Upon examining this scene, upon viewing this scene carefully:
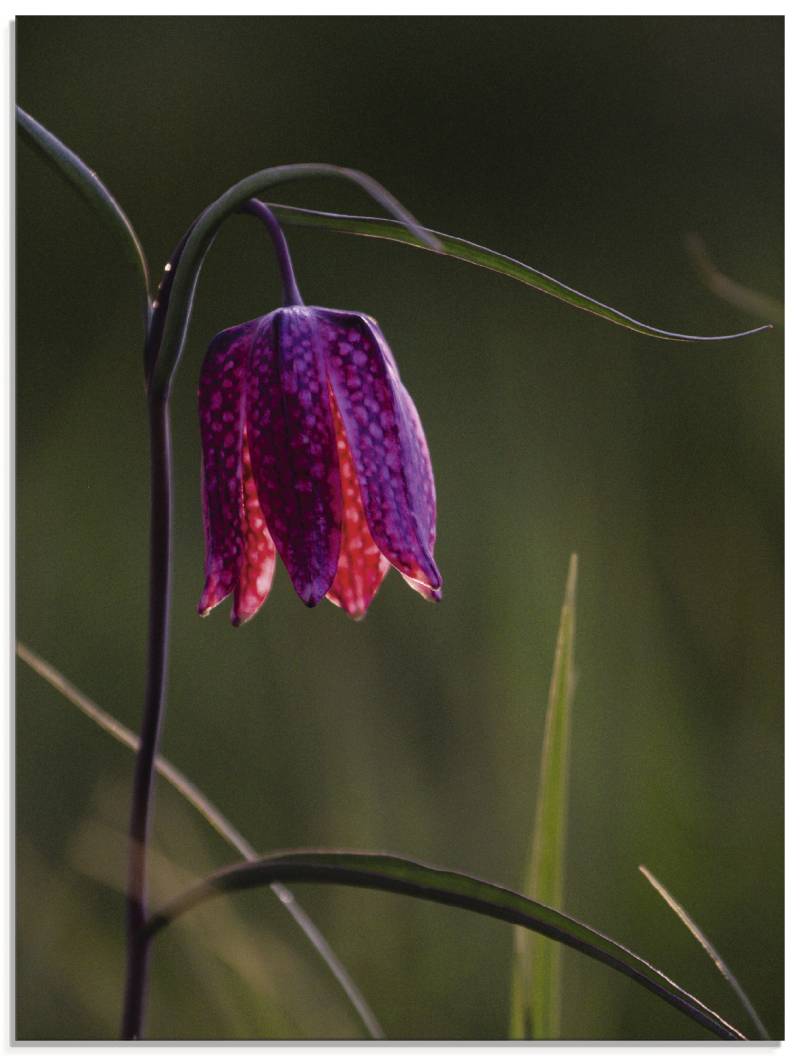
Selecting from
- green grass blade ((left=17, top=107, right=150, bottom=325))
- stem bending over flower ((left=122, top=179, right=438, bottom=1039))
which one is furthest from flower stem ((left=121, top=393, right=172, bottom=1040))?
green grass blade ((left=17, top=107, right=150, bottom=325))

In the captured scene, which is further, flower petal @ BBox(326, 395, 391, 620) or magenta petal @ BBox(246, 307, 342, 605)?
flower petal @ BBox(326, 395, 391, 620)

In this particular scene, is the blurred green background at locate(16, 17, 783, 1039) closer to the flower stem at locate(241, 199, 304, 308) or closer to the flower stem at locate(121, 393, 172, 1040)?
the flower stem at locate(121, 393, 172, 1040)

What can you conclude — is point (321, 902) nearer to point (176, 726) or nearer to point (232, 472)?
point (176, 726)

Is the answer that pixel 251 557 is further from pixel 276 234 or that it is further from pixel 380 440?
pixel 276 234

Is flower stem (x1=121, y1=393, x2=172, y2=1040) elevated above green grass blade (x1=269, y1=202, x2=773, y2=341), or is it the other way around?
green grass blade (x1=269, y1=202, x2=773, y2=341)

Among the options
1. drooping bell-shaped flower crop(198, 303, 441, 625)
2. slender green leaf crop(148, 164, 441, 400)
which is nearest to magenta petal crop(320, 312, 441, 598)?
drooping bell-shaped flower crop(198, 303, 441, 625)

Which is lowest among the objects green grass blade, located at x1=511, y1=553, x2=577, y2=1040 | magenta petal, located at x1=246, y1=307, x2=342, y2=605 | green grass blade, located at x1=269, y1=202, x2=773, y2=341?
green grass blade, located at x1=511, y1=553, x2=577, y2=1040

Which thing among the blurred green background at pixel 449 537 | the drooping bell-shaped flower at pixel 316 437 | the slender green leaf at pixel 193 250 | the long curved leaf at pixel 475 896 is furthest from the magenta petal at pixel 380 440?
the blurred green background at pixel 449 537

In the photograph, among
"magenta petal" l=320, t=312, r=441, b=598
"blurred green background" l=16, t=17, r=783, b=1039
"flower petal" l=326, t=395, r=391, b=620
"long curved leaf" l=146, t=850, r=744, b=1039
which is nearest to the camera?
"long curved leaf" l=146, t=850, r=744, b=1039

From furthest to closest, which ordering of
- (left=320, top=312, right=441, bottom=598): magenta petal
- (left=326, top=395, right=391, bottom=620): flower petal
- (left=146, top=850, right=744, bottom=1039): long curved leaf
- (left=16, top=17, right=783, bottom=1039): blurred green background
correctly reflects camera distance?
1. (left=16, top=17, right=783, bottom=1039): blurred green background
2. (left=326, top=395, right=391, bottom=620): flower petal
3. (left=320, top=312, right=441, bottom=598): magenta petal
4. (left=146, top=850, right=744, bottom=1039): long curved leaf
